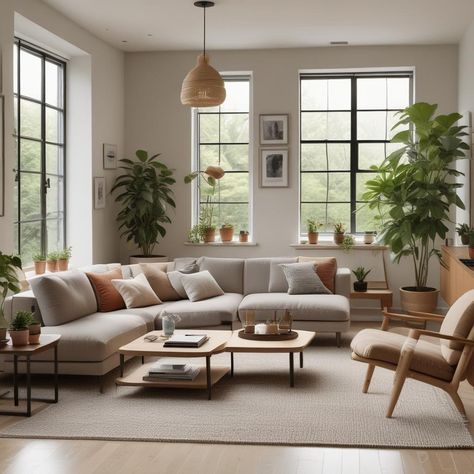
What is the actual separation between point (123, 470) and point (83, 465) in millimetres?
241

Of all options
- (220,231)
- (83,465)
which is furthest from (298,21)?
(83,465)

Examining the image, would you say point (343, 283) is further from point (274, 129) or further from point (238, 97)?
point (238, 97)

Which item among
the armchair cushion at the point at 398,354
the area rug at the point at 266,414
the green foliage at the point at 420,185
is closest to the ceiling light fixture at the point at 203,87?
the area rug at the point at 266,414

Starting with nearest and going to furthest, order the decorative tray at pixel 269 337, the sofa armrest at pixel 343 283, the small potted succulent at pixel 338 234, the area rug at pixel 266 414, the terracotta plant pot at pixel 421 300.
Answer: the area rug at pixel 266 414 < the decorative tray at pixel 269 337 < the sofa armrest at pixel 343 283 < the terracotta plant pot at pixel 421 300 < the small potted succulent at pixel 338 234

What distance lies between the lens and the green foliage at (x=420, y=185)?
323 inches

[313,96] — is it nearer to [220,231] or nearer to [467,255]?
[220,231]

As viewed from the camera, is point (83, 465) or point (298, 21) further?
point (298, 21)

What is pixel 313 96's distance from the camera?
9.48 meters

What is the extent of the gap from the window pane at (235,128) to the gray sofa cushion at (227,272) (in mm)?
1984

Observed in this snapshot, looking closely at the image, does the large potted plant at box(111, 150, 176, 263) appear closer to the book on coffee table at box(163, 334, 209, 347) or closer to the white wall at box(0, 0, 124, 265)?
the white wall at box(0, 0, 124, 265)

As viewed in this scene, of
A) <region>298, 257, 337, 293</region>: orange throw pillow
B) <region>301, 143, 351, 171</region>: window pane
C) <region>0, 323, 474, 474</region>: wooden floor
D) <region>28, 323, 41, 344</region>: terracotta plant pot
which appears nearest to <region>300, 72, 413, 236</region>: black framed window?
<region>301, 143, 351, 171</region>: window pane

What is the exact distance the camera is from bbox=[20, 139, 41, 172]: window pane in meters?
7.33

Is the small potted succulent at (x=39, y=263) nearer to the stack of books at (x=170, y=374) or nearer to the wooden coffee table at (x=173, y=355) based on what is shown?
the wooden coffee table at (x=173, y=355)

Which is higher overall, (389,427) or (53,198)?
(53,198)
